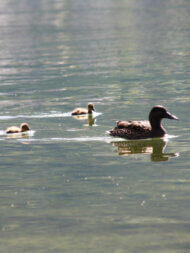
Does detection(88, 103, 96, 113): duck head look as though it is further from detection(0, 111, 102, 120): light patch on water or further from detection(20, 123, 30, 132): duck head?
detection(20, 123, 30, 132): duck head

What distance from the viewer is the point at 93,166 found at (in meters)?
13.7

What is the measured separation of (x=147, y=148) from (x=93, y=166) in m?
2.37

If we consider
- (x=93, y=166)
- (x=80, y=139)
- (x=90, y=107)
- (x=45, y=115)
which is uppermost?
(x=90, y=107)

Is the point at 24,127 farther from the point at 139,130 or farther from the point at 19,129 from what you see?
the point at 139,130

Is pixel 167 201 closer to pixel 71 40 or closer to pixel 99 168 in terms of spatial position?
pixel 99 168

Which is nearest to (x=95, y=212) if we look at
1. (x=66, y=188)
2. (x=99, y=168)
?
(x=66, y=188)

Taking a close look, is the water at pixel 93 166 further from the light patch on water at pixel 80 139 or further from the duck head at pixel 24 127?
the duck head at pixel 24 127

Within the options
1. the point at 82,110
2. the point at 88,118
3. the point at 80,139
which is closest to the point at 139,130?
the point at 80,139

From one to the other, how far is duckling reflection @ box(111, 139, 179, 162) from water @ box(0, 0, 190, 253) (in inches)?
0.9

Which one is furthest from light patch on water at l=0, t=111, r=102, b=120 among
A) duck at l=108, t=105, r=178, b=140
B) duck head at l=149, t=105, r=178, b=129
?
duck at l=108, t=105, r=178, b=140

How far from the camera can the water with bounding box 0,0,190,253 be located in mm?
9812

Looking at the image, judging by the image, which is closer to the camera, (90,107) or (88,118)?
(88,118)

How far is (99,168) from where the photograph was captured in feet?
44.2

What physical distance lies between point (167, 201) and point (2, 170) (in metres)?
4.03
